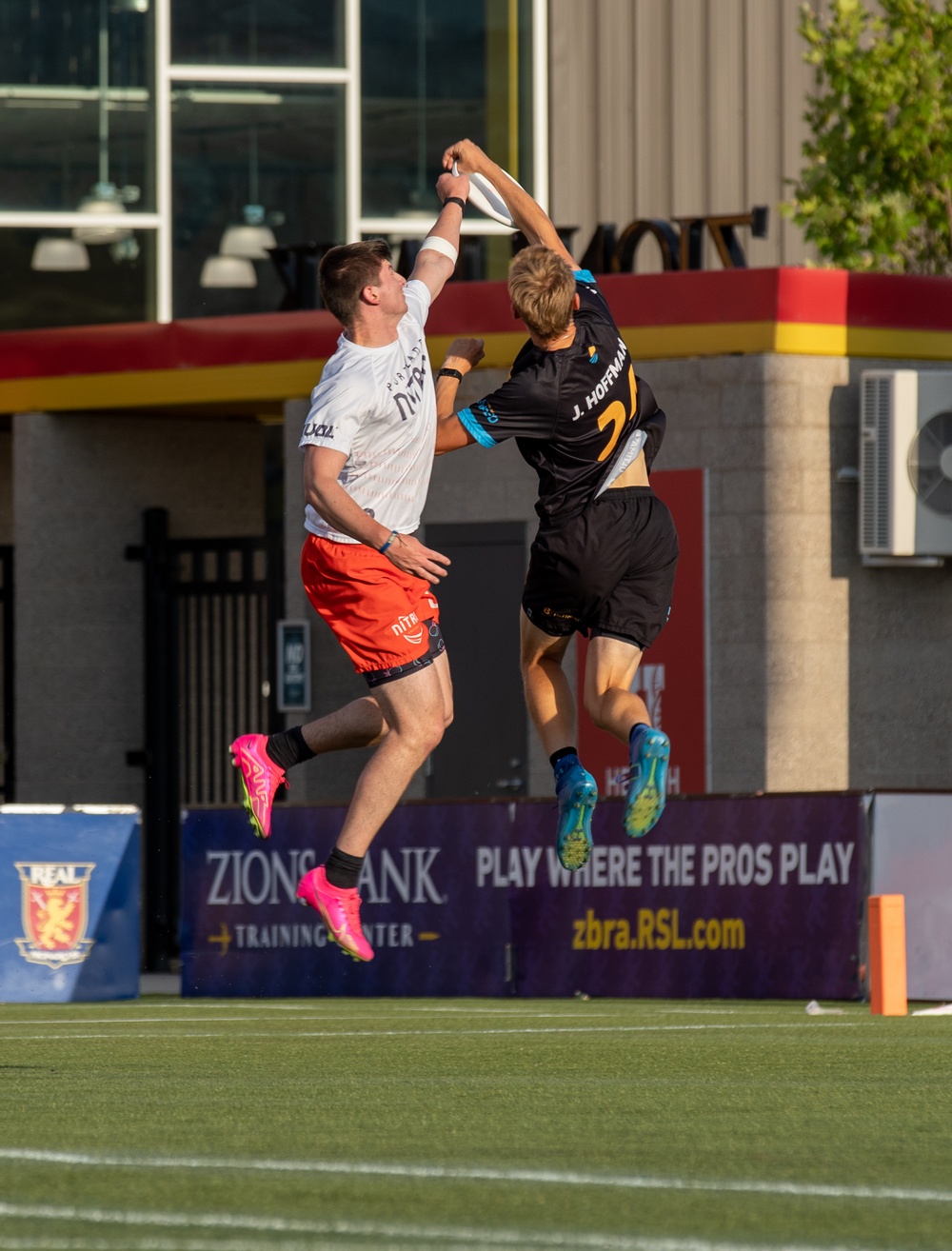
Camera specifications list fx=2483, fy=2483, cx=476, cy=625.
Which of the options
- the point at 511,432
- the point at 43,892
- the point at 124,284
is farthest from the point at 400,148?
the point at 511,432

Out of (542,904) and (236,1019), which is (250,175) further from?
(236,1019)

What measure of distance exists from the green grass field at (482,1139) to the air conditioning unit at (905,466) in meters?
6.45

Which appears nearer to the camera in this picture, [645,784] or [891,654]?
[645,784]

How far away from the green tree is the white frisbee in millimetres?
12092

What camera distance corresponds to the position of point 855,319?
15.6 meters

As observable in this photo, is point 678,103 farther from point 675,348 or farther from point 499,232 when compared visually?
point 675,348

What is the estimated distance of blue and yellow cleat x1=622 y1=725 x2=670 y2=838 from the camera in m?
7.30

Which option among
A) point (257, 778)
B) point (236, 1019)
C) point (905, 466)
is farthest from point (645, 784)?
point (905, 466)

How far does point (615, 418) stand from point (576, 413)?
0.53ft

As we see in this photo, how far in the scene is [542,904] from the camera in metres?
13.2

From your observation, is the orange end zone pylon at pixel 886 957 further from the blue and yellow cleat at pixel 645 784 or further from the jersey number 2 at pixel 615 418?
the jersey number 2 at pixel 615 418

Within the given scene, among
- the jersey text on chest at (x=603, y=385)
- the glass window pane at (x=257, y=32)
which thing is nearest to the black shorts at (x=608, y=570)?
the jersey text on chest at (x=603, y=385)

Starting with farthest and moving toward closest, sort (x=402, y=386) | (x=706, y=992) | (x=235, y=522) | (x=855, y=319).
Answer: (x=235, y=522)
(x=855, y=319)
(x=706, y=992)
(x=402, y=386)

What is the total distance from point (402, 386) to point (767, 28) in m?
16.8
